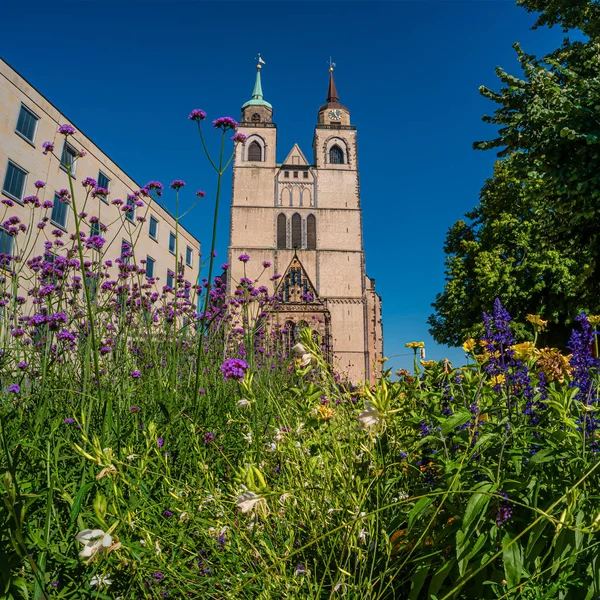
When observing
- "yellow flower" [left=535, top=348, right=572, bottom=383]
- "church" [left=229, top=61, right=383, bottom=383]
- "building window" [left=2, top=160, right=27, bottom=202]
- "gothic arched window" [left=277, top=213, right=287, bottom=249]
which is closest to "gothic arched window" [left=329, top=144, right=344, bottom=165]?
"church" [left=229, top=61, right=383, bottom=383]

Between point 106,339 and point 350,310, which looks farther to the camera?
point 350,310

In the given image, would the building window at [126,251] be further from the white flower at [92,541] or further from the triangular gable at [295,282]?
the triangular gable at [295,282]

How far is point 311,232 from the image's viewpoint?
37000 mm

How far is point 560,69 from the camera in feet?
25.3

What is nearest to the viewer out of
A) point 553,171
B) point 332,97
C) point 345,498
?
point 345,498

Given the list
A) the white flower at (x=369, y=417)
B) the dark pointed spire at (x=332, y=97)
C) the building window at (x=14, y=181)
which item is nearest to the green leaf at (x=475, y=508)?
the white flower at (x=369, y=417)

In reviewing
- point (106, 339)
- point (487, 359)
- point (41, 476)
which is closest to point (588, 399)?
point (487, 359)

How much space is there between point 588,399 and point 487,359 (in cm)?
44

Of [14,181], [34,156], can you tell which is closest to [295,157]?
[34,156]

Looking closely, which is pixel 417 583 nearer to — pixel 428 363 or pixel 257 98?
pixel 428 363

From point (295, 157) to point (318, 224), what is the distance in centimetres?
835

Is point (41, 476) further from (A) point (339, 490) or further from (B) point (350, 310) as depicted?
(B) point (350, 310)

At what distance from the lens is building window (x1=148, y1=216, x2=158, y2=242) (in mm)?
25270

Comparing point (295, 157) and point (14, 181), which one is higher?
point (295, 157)
